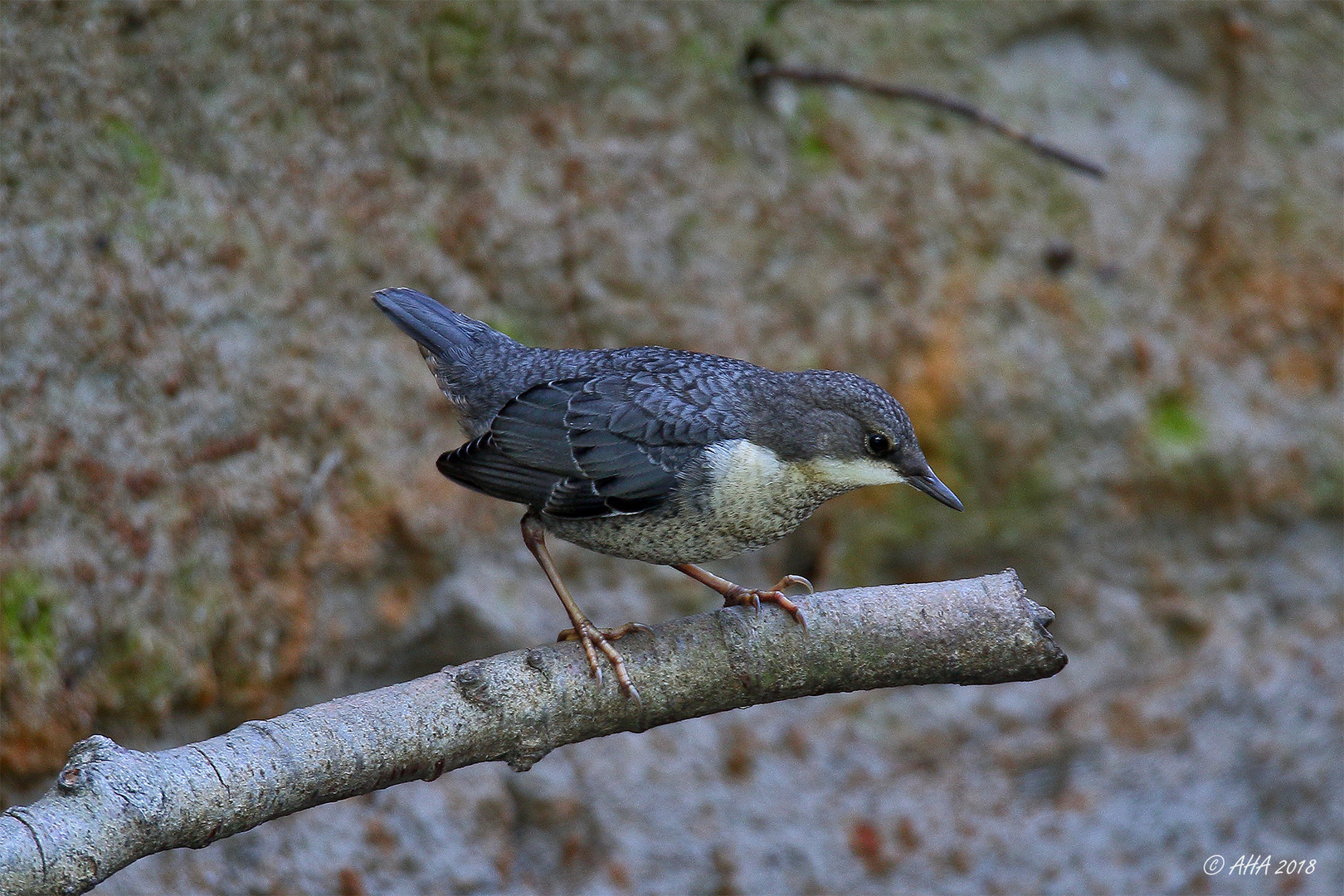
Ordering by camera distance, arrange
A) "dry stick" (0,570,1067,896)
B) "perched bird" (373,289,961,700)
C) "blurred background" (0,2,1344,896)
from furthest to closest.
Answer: "blurred background" (0,2,1344,896), "perched bird" (373,289,961,700), "dry stick" (0,570,1067,896)

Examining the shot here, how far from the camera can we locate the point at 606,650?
2.87m

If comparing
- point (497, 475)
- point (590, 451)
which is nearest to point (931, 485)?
point (590, 451)

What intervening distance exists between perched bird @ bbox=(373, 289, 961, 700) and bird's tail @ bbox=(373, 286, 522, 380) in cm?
25

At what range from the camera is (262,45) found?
4.23 m

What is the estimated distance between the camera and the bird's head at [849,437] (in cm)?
314

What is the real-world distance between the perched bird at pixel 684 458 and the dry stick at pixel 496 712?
0.43 ft

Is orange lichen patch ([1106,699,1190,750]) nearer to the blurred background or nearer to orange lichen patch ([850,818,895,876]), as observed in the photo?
the blurred background

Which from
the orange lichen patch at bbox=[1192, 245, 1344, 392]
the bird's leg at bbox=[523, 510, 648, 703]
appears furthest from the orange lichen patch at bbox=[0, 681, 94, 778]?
the orange lichen patch at bbox=[1192, 245, 1344, 392]

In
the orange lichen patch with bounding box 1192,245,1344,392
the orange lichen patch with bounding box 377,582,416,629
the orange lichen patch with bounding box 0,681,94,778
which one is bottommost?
the orange lichen patch with bounding box 377,582,416,629

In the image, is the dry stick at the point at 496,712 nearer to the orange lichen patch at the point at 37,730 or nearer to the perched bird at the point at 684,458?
the perched bird at the point at 684,458

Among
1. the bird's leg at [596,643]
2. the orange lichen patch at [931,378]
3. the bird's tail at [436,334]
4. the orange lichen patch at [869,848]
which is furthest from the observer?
the orange lichen patch at [931,378]

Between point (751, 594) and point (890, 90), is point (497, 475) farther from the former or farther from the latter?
point (890, 90)

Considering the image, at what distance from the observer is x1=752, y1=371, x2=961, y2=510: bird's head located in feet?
10.3

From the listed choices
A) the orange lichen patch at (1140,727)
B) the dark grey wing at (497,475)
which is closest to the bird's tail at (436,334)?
the dark grey wing at (497,475)
